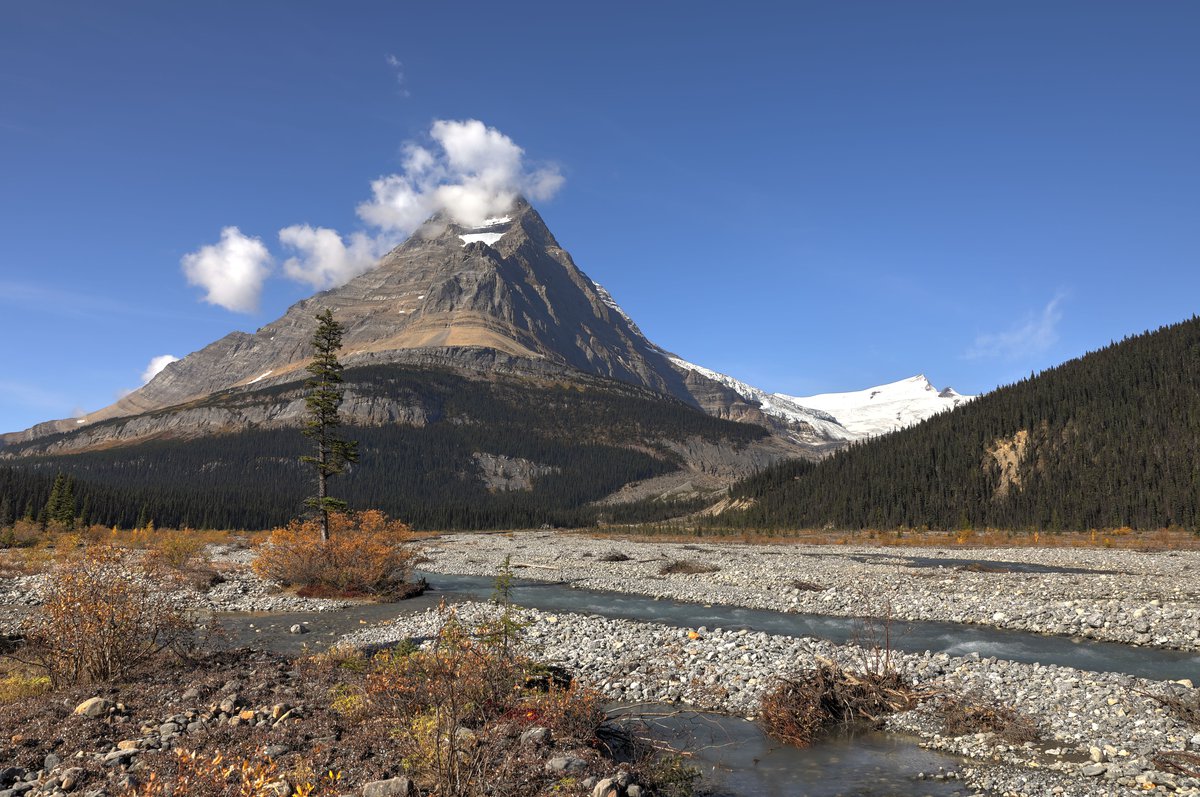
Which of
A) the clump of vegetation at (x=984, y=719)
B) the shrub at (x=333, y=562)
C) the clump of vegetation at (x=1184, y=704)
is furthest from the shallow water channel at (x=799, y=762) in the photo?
the shrub at (x=333, y=562)

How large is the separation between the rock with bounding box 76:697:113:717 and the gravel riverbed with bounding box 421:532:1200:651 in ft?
63.6

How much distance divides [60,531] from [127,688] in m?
81.9

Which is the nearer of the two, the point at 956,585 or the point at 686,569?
the point at 956,585

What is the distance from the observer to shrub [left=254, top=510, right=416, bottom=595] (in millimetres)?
37500

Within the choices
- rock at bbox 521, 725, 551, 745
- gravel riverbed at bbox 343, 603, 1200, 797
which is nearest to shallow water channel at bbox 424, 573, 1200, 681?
gravel riverbed at bbox 343, 603, 1200, 797

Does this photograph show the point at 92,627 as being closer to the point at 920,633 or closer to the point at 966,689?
the point at 966,689

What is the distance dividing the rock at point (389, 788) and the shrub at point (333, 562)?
99.2 feet

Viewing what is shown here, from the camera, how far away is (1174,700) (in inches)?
562

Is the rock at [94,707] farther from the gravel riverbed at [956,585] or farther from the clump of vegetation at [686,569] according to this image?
the clump of vegetation at [686,569]

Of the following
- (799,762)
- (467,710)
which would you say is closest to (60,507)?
(467,710)

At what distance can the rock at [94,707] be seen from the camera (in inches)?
492

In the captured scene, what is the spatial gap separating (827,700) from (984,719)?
319 centimetres

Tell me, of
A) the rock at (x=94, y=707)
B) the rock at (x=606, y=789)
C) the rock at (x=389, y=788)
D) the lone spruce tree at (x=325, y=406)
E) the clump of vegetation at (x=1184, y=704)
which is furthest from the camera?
the lone spruce tree at (x=325, y=406)

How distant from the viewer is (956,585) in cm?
3544
